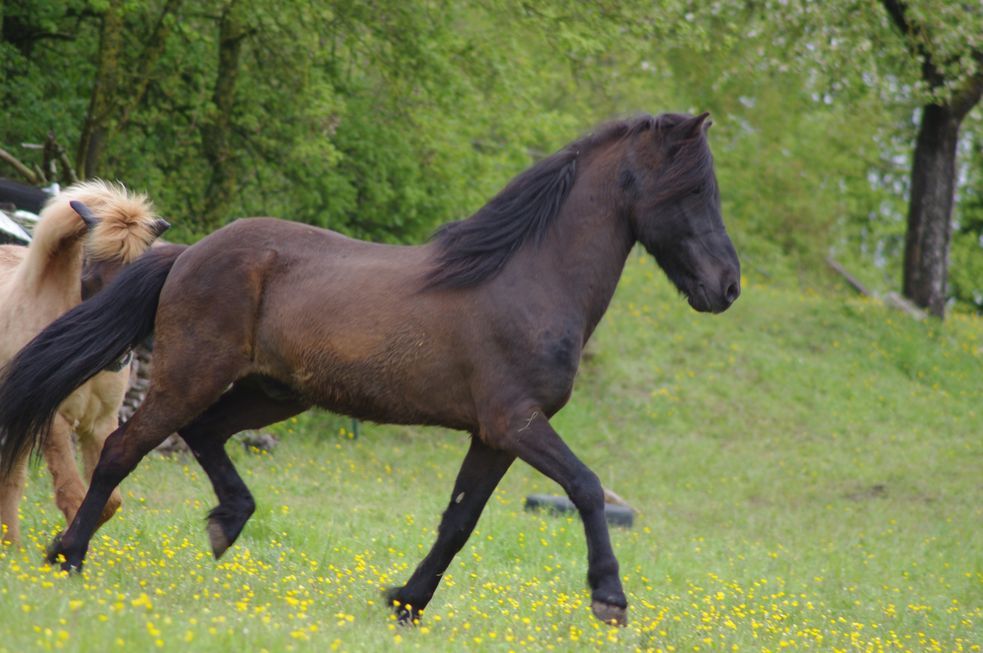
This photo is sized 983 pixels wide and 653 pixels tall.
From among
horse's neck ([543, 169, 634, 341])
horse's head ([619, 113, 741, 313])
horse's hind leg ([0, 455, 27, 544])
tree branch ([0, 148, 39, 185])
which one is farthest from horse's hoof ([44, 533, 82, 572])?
tree branch ([0, 148, 39, 185])

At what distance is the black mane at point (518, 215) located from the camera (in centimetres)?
605

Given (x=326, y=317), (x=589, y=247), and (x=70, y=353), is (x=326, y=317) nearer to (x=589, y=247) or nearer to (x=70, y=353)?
(x=589, y=247)

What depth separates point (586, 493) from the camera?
18.4 feet

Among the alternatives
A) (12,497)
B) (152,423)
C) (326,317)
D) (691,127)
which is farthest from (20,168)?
(691,127)

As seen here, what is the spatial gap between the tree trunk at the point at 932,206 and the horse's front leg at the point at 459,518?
776 inches

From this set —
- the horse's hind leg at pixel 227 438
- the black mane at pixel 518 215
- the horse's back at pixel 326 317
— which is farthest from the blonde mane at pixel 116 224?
the black mane at pixel 518 215

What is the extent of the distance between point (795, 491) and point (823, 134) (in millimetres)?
23599

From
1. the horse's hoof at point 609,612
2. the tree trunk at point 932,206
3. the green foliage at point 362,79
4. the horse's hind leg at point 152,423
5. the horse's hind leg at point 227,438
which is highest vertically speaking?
the horse's hind leg at point 152,423

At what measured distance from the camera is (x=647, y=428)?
1886 centimetres

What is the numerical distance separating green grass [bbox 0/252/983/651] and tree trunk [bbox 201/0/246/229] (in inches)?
128

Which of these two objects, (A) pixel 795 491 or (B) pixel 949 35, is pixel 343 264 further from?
(B) pixel 949 35

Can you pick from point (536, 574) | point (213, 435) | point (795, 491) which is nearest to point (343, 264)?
point (213, 435)

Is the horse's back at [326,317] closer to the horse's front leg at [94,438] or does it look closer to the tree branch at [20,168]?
the horse's front leg at [94,438]

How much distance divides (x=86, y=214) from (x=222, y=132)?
937 cm
